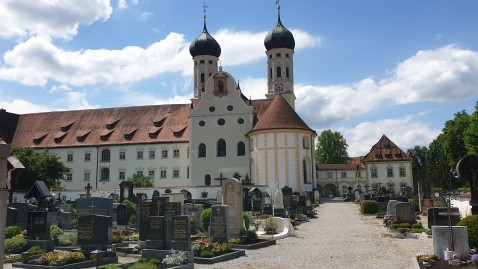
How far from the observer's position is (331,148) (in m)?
86.1

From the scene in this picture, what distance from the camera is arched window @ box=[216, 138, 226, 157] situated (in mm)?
49219

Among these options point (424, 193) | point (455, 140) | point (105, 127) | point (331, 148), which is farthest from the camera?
point (331, 148)

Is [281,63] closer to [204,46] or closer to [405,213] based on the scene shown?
[204,46]

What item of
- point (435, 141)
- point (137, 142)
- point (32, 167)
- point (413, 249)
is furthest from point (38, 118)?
point (435, 141)

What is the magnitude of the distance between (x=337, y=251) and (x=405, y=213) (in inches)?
308

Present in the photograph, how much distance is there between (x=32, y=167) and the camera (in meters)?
40.2

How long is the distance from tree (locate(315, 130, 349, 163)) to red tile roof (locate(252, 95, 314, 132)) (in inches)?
1589

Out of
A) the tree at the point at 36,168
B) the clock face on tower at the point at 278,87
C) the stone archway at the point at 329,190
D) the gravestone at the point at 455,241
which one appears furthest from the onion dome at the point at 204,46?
the gravestone at the point at 455,241

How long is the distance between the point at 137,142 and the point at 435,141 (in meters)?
59.3

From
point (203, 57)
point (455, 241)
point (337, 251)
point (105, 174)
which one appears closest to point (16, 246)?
point (337, 251)

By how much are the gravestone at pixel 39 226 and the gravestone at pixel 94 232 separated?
78.7 inches

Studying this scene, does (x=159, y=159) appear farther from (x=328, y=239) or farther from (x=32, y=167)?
(x=328, y=239)

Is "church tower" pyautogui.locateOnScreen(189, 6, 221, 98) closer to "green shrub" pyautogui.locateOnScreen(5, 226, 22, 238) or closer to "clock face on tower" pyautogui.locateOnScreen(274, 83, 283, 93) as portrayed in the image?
"clock face on tower" pyautogui.locateOnScreen(274, 83, 283, 93)

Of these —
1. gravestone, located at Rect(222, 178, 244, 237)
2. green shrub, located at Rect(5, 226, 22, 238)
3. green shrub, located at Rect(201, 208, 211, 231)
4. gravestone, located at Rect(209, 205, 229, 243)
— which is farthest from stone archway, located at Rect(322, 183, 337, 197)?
green shrub, located at Rect(5, 226, 22, 238)
